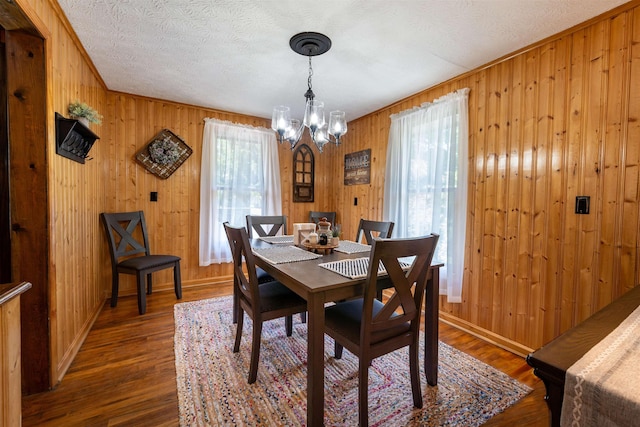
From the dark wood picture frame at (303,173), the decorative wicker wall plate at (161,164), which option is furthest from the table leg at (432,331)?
the decorative wicker wall plate at (161,164)

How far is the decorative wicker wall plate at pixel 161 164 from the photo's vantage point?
128 inches

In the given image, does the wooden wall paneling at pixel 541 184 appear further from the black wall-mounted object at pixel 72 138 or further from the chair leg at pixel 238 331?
the black wall-mounted object at pixel 72 138

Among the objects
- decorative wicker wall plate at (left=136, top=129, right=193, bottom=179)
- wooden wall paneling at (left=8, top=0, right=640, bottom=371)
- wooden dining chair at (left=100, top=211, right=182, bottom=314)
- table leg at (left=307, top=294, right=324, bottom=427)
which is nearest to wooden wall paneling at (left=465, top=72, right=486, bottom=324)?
wooden wall paneling at (left=8, top=0, right=640, bottom=371)

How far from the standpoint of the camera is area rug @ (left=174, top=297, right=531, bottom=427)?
58.6 inches

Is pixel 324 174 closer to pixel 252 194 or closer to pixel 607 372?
pixel 252 194

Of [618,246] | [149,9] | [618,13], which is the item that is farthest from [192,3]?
[618,246]

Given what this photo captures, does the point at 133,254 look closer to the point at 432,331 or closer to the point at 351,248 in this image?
the point at 351,248

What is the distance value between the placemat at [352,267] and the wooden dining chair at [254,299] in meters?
0.41

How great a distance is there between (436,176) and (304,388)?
2.11m

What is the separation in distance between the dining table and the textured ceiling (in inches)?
60.7

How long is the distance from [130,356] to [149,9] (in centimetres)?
230

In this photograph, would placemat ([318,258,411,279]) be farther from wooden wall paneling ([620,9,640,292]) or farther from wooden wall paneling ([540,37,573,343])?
wooden wall paneling ([620,9,640,292])

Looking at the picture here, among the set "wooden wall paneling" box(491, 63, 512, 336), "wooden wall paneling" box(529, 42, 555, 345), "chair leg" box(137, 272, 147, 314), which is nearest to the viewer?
"wooden wall paneling" box(529, 42, 555, 345)

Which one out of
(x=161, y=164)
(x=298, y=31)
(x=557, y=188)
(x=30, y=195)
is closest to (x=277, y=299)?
(x=30, y=195)
